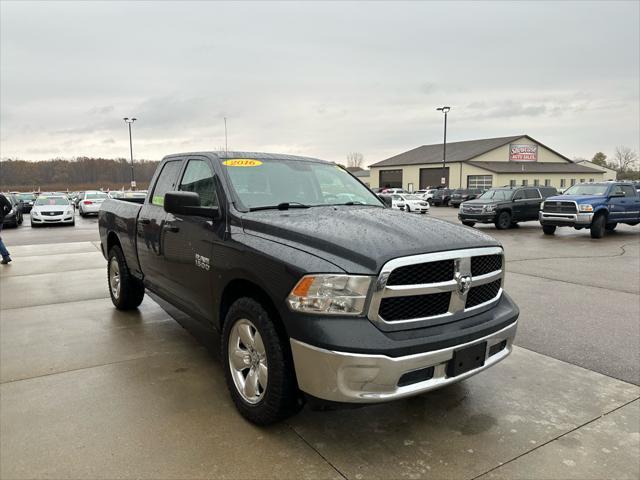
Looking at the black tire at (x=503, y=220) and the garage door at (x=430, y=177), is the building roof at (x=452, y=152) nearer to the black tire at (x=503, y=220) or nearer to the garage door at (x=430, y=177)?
the garage door at (x=430, y=177)

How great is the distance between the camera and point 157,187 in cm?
492

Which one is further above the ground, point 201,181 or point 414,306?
point 201,181

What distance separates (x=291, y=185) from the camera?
157 inches

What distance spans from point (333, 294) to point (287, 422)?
3.83ft

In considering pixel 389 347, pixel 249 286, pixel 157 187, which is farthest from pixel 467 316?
pixel 157 187

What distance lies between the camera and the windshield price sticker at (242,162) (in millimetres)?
3865

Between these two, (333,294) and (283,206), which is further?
(283,206)

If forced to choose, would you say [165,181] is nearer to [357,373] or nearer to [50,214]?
[357,373]

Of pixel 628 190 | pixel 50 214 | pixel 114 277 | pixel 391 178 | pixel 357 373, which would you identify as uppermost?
pixel 391 178

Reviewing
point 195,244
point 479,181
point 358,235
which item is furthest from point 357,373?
point 479,181

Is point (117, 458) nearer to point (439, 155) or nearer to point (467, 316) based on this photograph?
point (467, 316)

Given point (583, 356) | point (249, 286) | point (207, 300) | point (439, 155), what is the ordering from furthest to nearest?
1. point (439, 155)
2. point (583, 356)
3. point (207, 300)
4. point (249, 286)

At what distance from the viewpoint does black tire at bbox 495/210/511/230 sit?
1883cm

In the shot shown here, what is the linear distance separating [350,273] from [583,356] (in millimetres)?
3127
